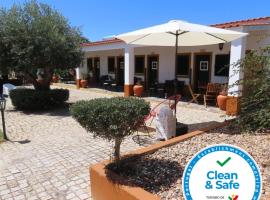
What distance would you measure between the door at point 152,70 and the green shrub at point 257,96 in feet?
31.5

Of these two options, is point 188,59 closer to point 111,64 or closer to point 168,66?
point 168,66

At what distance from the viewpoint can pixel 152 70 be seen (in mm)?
15109

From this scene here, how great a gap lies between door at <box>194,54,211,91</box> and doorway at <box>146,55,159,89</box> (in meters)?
2.72

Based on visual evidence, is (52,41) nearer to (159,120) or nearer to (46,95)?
(46,95)

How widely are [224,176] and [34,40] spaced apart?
9278 millimetres

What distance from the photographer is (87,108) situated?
3031mm

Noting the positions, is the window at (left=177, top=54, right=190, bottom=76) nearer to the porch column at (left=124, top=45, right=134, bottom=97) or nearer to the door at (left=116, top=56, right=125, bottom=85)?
the porch column at (left=124, top=45, right=134, bottom=97)

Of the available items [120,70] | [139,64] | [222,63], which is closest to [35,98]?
[139,64]

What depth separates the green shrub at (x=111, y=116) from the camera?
9.64 ft

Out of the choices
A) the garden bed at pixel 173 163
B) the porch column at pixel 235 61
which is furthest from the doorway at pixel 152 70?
the garden bed at pixel 173 163

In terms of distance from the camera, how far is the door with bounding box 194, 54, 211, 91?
1205cm

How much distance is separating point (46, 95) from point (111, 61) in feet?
29.0

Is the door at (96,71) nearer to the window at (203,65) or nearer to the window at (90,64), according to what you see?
the window at (90,64)

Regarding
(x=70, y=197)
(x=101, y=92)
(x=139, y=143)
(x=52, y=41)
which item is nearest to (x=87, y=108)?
(x=70, y=197)
